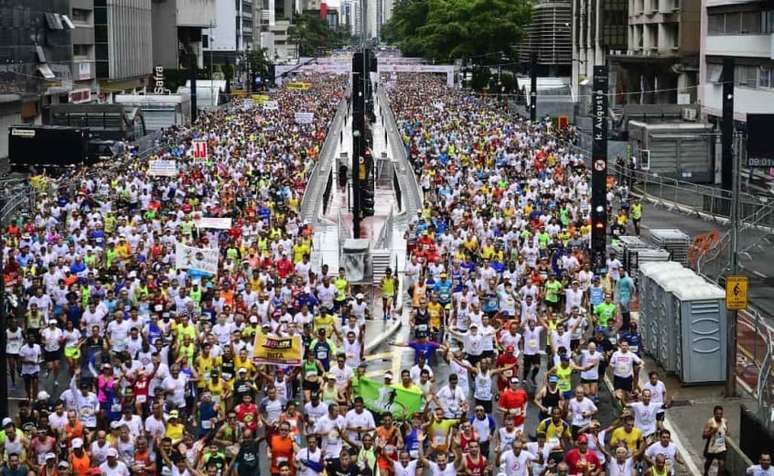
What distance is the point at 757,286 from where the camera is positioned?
27.3 meters

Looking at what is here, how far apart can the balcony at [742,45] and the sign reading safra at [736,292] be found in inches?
1325

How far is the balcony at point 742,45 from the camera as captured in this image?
51.5m

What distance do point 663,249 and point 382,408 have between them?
1304cm

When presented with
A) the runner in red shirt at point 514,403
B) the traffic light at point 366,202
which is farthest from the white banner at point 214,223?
the runner in red shirt at point 514,403

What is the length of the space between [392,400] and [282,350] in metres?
2.26

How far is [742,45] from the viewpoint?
55156 mm

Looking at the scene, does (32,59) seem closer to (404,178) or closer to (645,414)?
(404,178)

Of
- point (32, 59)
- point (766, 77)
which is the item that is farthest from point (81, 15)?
point (766, 77)

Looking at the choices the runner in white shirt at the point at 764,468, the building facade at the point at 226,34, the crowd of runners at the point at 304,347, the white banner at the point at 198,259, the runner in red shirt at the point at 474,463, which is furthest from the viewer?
the building facade at the point at 226,34

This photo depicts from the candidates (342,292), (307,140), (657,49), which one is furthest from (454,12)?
(342,292)

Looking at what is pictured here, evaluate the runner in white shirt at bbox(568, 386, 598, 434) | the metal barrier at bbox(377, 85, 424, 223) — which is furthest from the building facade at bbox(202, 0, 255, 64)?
the runner in white shirt at bbox(568, 386, 598, 434)

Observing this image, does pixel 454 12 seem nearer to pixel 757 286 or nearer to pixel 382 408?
pixel 757 286

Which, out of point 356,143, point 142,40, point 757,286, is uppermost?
point 142,40

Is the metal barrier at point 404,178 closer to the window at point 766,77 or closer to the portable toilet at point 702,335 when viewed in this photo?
the window at point 766,77
